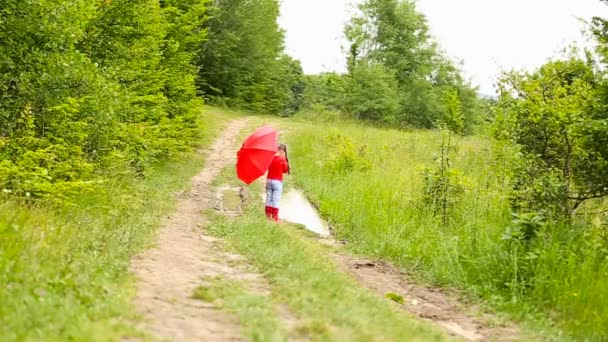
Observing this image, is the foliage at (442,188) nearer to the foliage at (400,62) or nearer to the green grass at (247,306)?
the green grass at (247,306)

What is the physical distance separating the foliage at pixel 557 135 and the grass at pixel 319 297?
3431mm

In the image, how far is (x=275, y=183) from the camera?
12.0 meters

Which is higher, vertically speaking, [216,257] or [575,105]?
[575,105]

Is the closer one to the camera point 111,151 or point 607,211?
point 607,211

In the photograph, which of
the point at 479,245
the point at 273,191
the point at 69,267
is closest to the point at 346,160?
the point at 273,191

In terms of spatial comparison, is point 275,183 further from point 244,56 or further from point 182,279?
point 244,56

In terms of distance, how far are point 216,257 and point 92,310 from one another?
10.7ft

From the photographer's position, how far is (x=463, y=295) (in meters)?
7.96

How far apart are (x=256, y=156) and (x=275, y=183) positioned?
0.82m

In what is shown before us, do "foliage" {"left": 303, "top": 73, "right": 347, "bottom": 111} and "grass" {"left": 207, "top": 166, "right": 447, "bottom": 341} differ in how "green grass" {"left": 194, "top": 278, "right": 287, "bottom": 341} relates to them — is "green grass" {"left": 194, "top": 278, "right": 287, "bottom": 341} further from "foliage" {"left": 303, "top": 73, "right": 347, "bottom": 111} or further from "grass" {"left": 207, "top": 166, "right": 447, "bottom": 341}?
"foliage" {"left": 303, "top": 73, "right": 347, "bottom": 111}

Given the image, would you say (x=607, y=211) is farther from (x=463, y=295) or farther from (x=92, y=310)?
(x=92, y=310)

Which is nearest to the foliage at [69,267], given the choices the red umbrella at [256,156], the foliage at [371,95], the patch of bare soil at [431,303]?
the red umbrella at [256,156]

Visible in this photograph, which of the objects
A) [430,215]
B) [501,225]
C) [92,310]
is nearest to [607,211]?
[501,225]

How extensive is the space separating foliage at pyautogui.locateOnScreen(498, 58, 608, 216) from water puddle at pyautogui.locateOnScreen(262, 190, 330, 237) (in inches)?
166
